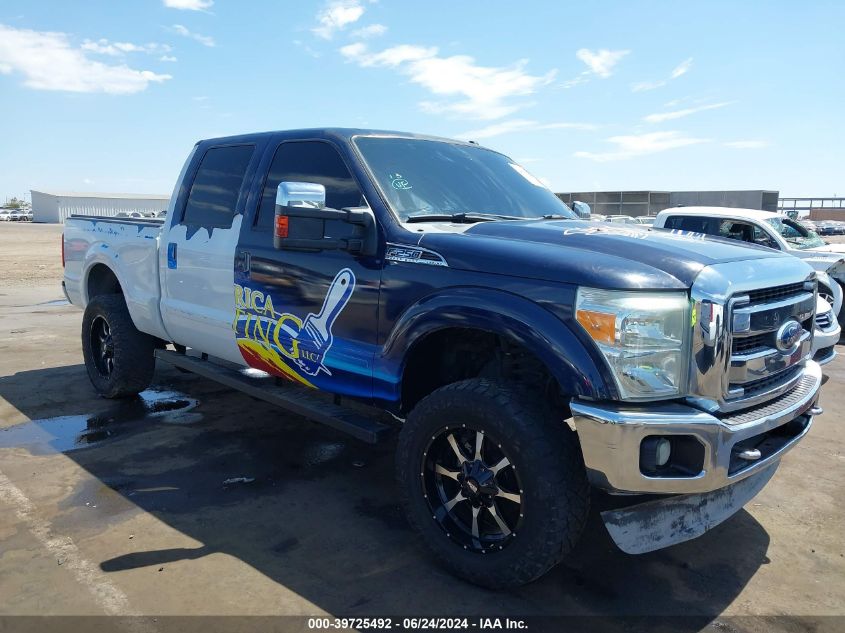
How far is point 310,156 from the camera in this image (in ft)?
13.1

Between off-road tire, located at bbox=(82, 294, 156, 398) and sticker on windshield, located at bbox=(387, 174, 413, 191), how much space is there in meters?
3.08

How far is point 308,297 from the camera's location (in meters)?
3.76

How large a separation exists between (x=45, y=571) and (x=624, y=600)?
2608 mm

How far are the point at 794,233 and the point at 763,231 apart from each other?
1060 mm

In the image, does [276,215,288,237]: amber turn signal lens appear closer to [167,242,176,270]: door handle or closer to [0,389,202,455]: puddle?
[167,242,176,270]: door handle

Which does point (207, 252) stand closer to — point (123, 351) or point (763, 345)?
point (123, 351)

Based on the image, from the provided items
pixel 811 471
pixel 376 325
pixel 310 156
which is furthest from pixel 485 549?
pixel 811 471

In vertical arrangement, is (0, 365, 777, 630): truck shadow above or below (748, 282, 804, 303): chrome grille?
below

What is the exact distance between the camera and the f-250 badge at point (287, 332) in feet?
11.9

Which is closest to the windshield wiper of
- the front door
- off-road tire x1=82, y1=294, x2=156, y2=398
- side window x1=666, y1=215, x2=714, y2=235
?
the front door

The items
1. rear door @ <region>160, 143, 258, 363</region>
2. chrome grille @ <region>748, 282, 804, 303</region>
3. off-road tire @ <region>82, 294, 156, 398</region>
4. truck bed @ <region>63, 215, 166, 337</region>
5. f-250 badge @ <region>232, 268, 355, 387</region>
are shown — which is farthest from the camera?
off-road tire @ <region>82, 294, 156, 398</region>

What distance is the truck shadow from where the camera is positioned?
2.96 metres

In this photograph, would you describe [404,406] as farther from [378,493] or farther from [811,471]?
[811,471]

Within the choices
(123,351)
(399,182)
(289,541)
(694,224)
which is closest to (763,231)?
(694,224)
